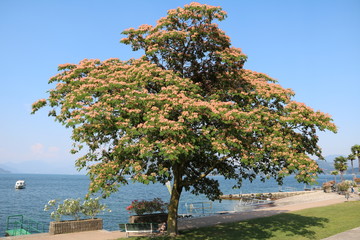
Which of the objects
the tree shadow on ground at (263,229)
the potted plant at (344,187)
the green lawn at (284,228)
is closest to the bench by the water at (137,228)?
the green lawn at (284,228)

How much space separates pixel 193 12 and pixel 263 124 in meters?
6.86

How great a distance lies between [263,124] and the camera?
15.3 meters

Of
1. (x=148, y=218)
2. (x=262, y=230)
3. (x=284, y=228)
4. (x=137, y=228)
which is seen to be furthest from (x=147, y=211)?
(x=284, y=228)

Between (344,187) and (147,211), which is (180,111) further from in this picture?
(344,187)

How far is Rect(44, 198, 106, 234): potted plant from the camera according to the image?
727 inches

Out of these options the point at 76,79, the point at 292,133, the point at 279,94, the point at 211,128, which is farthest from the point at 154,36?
the point at 292,133

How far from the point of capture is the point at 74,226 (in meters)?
18.9

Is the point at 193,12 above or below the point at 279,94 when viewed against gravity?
above

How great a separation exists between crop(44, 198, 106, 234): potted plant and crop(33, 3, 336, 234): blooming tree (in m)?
4.72

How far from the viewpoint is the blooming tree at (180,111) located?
509 inches

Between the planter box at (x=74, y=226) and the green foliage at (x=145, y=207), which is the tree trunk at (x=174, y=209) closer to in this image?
the green foliage at (x=145, y=207)

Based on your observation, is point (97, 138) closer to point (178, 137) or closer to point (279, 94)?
point (178, 137)

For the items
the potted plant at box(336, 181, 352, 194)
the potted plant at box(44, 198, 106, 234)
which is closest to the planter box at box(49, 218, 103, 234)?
the potted plant at box(44, 198, 106, 234)

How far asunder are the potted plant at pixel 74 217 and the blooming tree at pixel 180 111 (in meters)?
4.72
